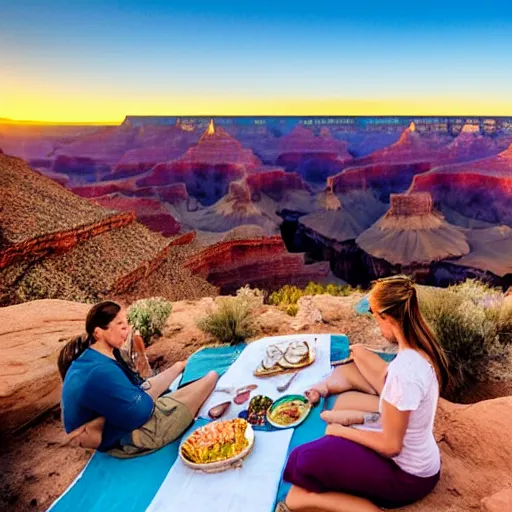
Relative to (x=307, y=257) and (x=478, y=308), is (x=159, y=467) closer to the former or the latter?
(x=478, y=308)

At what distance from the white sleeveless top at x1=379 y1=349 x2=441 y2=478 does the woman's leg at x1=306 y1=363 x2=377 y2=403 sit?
1122 mm

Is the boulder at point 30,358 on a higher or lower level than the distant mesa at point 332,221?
higher

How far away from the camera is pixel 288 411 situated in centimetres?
373

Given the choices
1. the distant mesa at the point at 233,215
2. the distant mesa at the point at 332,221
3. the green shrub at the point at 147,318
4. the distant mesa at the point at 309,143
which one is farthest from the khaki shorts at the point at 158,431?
the distant mesa at the point at 309,143

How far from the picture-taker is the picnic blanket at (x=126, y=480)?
3.09m

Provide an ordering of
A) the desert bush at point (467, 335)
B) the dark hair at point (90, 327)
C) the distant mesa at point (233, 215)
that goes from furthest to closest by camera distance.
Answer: the distant mesa at point (233, 215)
the desert bush at point (467, 335)
the dark hair at point (90, 327)

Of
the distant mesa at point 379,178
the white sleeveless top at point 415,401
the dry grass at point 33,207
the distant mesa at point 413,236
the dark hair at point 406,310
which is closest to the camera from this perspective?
the white sleeveless top at point 415,401

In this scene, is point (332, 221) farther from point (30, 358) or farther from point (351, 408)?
point (351, 408)

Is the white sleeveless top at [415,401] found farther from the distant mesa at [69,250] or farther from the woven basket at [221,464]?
the distant mesa at [69,250]

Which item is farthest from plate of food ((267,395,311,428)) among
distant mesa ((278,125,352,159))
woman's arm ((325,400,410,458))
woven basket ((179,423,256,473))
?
distant mesa ((278,125,352,159))

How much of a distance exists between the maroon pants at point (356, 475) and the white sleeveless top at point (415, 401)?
76 mm

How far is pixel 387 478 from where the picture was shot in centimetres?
259

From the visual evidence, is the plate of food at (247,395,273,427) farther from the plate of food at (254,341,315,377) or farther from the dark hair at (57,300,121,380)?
the dark hair at (57,300,121,380)

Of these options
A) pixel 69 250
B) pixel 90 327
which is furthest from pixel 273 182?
pixel 90 327
